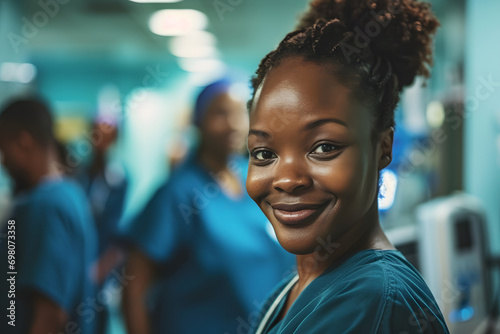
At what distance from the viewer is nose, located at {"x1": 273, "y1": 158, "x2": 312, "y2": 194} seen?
558 mm

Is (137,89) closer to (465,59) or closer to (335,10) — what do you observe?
(465,59)

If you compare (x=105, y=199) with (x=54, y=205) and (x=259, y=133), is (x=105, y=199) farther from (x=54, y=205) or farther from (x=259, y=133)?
(x=259, y=133)

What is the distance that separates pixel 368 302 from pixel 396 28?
1.20ft

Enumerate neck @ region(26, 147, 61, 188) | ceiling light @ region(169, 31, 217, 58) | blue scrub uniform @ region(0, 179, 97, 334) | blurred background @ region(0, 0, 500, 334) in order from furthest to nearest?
1. ceiling light @ region(169, 31, 217, 58)
2. blurred background @ region(0, 0, 500, 334)
3. neck @ region(26, 147, 61, 188)
4. blue scrub uniform @ region(0, 179, 97, 334)

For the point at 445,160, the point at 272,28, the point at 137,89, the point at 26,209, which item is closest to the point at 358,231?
the point at 26,209

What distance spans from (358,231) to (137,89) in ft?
16.5

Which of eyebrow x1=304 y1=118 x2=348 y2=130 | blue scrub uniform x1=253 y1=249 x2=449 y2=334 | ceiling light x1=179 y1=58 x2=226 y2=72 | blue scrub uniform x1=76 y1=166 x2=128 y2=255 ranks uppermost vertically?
ceiling light x1=179 y1=58 x2=226 y2=72

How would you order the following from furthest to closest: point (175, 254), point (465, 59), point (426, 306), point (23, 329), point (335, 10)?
1. point (465, 59)
2. point (175, 254)
3. point (23, 329)
4. point (335, 10)
5. point (426, 306)

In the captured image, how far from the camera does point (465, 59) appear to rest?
2701 millimetres

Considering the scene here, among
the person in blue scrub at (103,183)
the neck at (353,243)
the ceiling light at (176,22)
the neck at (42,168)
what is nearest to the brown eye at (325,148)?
the neck at (353,243)

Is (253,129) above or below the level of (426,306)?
above

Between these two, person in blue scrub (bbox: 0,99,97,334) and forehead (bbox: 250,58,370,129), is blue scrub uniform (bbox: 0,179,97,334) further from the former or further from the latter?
forehead (bbox: 250,58,370,129)

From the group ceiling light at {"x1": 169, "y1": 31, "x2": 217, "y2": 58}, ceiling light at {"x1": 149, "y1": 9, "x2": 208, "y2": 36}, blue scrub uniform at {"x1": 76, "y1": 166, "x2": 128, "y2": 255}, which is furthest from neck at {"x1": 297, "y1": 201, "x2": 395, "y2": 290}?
ceiling light at {"x1": 169, "y1": 31, "x2": 217, "y2": 58}

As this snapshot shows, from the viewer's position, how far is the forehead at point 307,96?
56 cm
